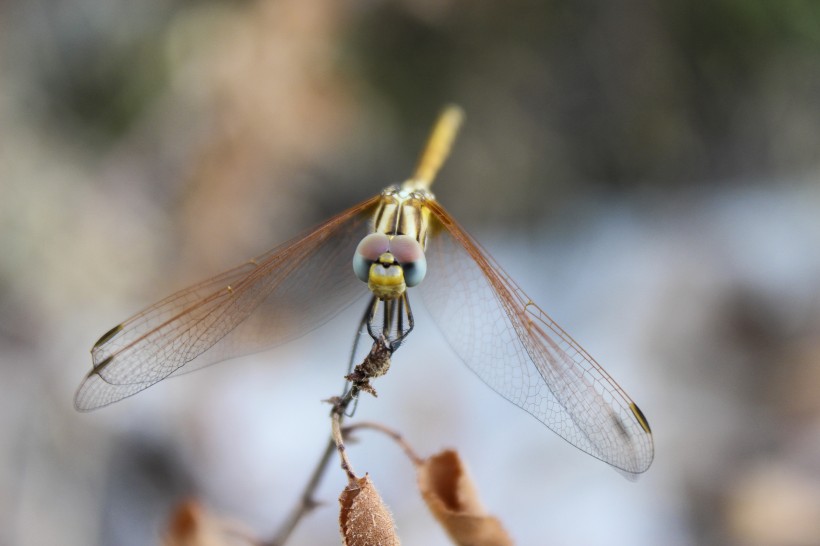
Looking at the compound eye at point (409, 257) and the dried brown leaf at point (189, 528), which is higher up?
the compound eye at point (409, 257)

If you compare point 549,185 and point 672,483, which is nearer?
point 672,483

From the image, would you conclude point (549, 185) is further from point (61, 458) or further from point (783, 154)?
point (61, 458)

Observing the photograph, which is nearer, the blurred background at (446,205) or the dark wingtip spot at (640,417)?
the dark wingtip spot at (640,417)

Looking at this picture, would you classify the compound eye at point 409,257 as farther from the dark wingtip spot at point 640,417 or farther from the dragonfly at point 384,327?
the dark wingtip spot at point 640,417

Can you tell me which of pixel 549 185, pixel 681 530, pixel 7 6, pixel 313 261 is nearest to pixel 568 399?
pixel 313 261

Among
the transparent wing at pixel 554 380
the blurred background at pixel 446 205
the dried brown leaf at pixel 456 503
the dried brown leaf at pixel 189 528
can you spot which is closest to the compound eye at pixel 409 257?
the transparent wing at pixel 554 380

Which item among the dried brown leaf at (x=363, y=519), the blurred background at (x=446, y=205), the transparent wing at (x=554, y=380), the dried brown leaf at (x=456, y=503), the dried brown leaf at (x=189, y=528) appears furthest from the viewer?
the blurred background at (x=446, y=205)
